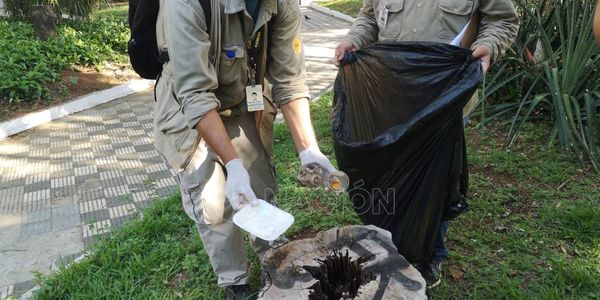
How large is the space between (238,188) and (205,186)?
0.37 m

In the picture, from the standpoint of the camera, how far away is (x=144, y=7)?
74.6 inches

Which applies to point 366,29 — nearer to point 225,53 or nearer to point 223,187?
point 225,53

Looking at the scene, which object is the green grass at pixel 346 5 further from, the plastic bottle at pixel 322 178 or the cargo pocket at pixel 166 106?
the plastic bottle at pixel 322 178

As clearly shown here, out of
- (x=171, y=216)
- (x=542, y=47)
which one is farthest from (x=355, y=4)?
(x=171, y=216)

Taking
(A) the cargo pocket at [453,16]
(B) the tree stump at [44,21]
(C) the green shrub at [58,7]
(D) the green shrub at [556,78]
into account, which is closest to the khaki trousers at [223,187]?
(A) the cargo pocket at [453,16]

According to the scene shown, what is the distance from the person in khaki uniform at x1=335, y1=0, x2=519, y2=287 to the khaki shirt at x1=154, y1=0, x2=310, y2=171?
39 centimetres

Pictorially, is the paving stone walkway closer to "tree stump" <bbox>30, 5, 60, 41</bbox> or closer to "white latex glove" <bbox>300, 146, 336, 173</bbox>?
"white latex glove" <bbox>300, 146, 336, 173</bbox>

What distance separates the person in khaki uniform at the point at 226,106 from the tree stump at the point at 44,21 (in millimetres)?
6189

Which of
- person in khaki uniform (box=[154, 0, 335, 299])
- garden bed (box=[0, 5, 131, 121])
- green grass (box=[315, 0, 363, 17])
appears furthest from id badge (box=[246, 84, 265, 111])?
green grass (box=[315, 0, 363, 17])

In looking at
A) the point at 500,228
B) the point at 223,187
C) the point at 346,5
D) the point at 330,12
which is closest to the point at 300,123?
the point at 223,187

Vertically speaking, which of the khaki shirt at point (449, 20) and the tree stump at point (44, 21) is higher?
the khaki shirt at point (449, 20)

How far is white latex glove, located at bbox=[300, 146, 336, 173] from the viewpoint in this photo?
1.88m

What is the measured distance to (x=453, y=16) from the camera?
2.13m

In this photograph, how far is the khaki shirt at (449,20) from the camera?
2104mm
